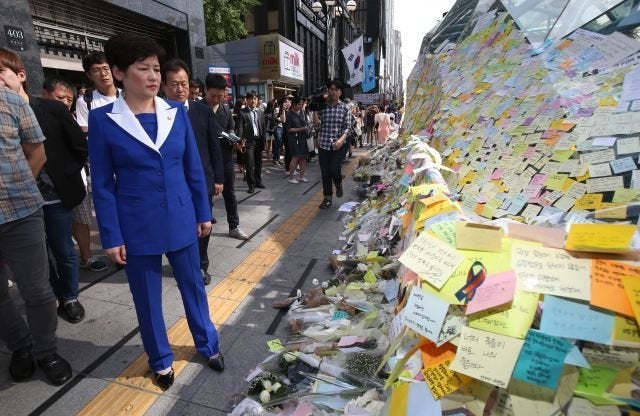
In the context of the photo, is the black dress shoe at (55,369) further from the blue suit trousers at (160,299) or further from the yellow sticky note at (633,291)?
the yellow sticky note at (633,291)

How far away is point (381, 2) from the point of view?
182 ft

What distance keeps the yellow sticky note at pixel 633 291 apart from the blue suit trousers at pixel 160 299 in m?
2.01

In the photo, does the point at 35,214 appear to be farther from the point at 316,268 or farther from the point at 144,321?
the point at 316,268

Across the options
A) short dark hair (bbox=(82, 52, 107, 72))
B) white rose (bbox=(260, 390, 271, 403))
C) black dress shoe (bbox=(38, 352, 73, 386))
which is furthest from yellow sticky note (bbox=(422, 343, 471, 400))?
short dark hair (bbox=(82, 52, 107, 72))

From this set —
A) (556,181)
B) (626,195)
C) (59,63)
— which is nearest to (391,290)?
(556,181)

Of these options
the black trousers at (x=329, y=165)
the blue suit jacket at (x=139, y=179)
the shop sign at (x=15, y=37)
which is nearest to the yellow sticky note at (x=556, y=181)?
the blue suit jacket at (x=139, y=179)

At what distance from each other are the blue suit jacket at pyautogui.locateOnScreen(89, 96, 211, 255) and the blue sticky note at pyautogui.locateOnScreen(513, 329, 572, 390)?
174cm

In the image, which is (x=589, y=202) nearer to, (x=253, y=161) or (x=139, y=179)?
(x=139, y=179)

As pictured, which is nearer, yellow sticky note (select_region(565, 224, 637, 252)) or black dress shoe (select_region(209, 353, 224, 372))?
yellow sticky note (select_region(565, 224, 637, 252))

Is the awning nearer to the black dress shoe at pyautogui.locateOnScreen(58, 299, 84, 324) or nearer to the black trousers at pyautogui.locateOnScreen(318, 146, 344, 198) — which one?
the black trousers at pyautogui.locateOnScreen(318, 146, 344, 198)

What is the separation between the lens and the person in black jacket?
2699 mm

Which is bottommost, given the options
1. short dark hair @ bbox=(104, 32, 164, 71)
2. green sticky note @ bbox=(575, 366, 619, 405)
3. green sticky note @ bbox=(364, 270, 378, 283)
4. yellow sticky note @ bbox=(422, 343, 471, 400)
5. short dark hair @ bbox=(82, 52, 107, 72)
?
green sticky note @ bbox=(364, 270, 378, 283)

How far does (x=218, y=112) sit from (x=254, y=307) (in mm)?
2283

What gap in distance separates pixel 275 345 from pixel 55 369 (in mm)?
1330
